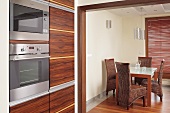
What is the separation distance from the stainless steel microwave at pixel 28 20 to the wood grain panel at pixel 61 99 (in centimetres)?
83

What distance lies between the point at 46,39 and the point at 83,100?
1456 millimetres

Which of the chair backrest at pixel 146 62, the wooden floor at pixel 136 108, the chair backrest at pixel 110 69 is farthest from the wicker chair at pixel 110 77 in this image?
the chair backrest at pixel 146 62

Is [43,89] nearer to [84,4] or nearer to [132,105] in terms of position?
[84,4]

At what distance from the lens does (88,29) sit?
4848 millimetres

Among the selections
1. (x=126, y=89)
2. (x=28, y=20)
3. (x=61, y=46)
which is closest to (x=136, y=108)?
(x=126, y=89)

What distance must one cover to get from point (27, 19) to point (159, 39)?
5.91m

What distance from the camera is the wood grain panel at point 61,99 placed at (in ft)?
8.42

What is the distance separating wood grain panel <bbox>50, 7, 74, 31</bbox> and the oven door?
53cm

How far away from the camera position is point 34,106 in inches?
87.8

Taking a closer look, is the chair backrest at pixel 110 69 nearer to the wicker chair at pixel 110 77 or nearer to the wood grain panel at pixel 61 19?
the wicker chair at pixel 110 77

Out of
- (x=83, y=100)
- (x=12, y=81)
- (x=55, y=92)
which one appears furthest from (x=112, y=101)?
(x=12, y=81)

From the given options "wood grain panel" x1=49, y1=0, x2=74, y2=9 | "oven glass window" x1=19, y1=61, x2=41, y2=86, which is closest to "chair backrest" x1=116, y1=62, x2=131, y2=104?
"wood grain panel" x1=49, y1=0, x2=74, y2=9

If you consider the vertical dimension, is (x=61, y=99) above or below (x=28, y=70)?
below

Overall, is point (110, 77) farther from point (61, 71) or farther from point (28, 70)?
point (28, 70)
